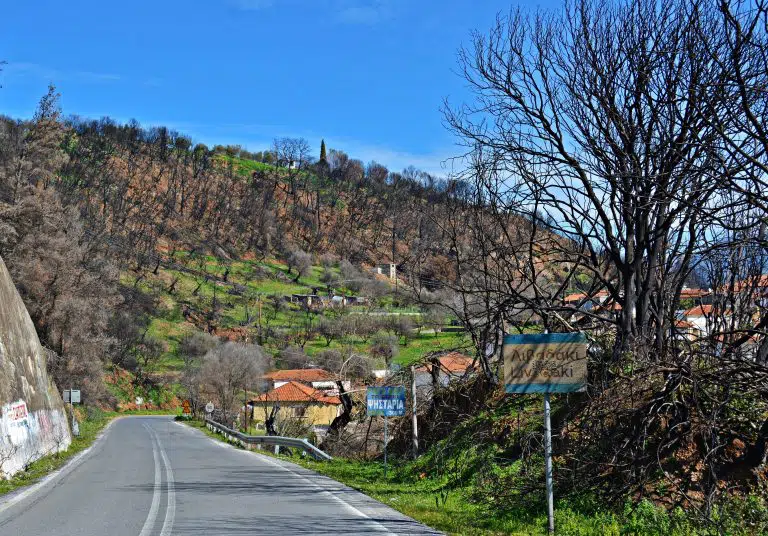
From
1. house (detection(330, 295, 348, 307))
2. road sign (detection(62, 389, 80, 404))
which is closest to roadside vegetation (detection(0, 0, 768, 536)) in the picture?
road sign (detection(62, 389, 80, 404))

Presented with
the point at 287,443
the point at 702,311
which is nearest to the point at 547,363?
the point at 702,311

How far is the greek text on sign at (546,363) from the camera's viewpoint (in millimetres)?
9680

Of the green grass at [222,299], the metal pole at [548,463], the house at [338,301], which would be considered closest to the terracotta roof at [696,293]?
the metal pole at [548,463]

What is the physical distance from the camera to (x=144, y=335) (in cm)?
8856

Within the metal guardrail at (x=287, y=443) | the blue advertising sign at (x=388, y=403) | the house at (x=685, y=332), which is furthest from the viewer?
the metal guardrail at (x=287, y=443)

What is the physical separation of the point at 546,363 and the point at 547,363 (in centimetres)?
1

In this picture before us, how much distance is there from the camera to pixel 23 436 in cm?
2111

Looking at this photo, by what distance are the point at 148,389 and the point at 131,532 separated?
3073 inches

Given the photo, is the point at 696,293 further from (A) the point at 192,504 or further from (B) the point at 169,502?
(B) the point at 169,502

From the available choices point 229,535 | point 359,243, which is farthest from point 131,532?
point 359,243

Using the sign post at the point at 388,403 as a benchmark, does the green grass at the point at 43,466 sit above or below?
below

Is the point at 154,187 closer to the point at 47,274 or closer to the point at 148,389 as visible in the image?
the point at 148,389

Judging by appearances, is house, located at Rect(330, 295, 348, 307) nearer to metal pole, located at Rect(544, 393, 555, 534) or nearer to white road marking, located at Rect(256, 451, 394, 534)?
white road marking, located at Rect(256, 451, 394, 534)

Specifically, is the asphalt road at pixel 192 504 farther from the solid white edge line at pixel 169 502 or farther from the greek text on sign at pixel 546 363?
the greek text on sign at pixel 546 363
